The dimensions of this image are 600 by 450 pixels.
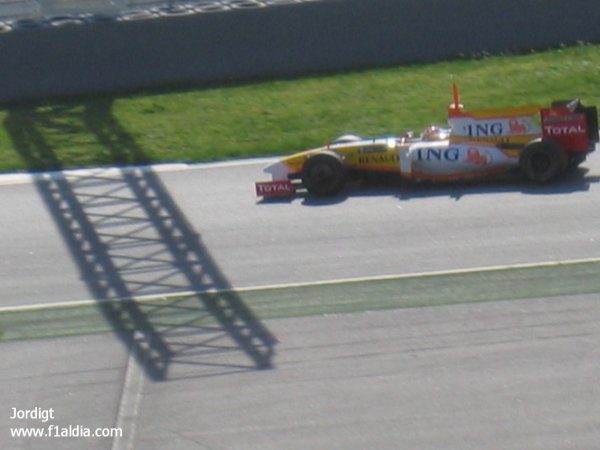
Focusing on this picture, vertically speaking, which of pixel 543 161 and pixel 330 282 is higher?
pixel 543 161

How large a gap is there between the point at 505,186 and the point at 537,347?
458 cm

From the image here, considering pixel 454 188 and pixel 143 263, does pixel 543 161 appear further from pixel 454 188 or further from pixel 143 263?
pixel 143 263

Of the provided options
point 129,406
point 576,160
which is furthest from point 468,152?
point 129,406

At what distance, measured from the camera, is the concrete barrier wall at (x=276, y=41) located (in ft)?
68.7

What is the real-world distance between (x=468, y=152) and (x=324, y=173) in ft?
5.05

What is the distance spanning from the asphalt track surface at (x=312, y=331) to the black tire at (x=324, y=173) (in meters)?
0.16

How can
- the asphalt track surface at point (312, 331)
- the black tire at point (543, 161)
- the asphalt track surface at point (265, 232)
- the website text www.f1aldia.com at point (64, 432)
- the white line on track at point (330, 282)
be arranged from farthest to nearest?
the black tire at point (543, 161) < the asphalt track surface at point (265, 232) < the white line on track at point (330, 282) < the website text www.f1aldia.com at point (64, 432) < the asphalt track surface at point (312, 331)

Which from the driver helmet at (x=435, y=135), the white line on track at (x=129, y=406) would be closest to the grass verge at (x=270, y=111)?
the driver helmet at (x=435, y=135)

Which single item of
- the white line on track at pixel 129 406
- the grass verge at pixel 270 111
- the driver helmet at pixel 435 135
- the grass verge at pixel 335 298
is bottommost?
the grass verge at pixel 270 111

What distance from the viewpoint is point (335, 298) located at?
12.0m

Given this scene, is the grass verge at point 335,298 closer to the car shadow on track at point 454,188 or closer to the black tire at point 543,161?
the black tire at point 543,161

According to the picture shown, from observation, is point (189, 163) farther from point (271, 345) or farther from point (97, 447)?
point (97, 447)

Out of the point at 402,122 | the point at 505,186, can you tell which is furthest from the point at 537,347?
the point at 402,122

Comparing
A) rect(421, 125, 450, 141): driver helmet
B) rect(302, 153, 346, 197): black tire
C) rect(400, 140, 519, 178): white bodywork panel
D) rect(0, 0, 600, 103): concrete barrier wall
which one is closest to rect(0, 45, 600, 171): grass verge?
rect(0, 0, 600, 103): concrete barrier wall
